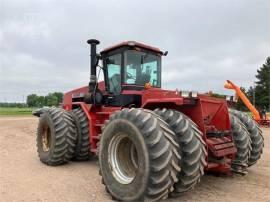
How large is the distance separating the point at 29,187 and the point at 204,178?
3.22 metres

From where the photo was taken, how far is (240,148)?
614 cm

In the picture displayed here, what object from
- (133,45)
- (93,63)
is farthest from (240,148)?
(93,63)

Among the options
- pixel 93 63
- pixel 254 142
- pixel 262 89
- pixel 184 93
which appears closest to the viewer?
pixel 184 93

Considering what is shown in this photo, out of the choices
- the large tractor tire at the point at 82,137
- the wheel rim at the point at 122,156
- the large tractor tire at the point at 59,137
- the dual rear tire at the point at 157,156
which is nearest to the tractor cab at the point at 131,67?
the large tractor tire at the point at 82,137

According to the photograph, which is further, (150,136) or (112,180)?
(112,180)

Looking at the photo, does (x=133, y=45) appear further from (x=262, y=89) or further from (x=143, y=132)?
(x=262, y=89)

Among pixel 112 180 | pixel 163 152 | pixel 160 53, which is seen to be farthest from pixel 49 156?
pixel 163 152

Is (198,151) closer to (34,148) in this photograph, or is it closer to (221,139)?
(221,139)

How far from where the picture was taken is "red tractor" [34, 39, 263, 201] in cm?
461

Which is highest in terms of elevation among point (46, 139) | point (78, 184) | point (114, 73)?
point (114, 73)

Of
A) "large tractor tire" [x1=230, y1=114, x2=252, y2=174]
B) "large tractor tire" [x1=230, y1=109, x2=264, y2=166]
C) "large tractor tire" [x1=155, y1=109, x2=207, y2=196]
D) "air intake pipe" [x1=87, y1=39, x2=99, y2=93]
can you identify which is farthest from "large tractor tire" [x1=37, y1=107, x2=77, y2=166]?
"large tractor tire" [x1=230, y1=109, x2=264, y2=166]

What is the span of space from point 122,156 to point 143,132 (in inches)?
39.0

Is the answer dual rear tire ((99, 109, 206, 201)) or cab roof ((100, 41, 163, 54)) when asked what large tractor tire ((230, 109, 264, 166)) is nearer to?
dual rear tire ((99, 109, 206, 201))

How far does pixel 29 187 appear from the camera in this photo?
5723 millimetres
